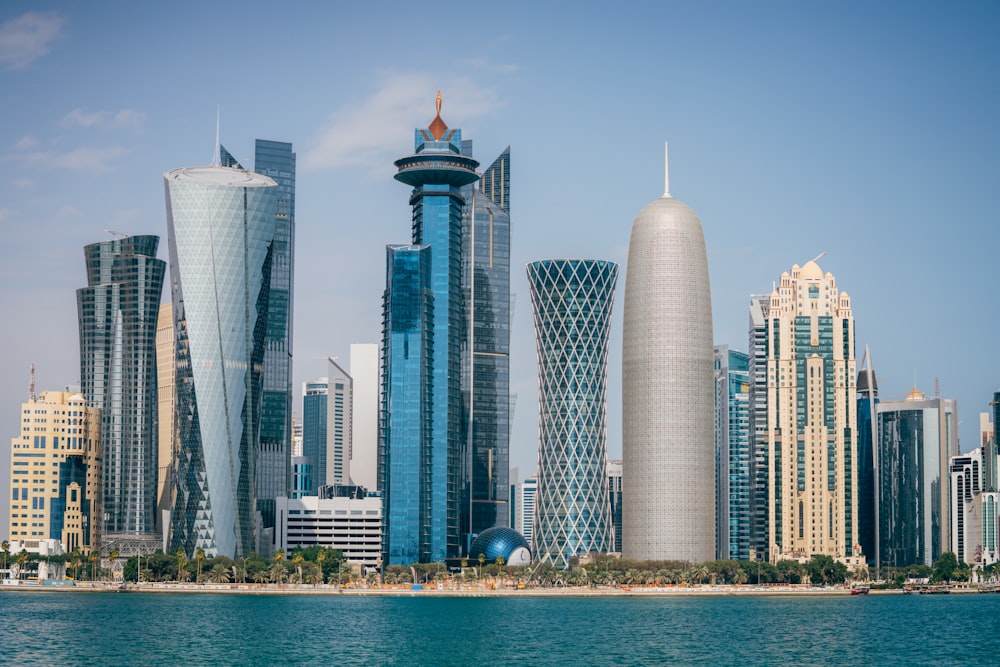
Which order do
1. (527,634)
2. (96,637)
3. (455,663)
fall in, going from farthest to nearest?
(527,634) → (96,637) → (455,663)

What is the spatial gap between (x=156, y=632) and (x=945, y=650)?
9173cm

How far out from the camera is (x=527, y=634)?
189 metres

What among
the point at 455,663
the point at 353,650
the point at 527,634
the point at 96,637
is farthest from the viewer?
the point at 527,634

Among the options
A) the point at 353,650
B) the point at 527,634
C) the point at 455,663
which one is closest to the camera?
the point at 455,663

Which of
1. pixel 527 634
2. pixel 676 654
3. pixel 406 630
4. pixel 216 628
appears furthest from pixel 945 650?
pixel 216 628

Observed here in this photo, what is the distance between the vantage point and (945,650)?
175 metres

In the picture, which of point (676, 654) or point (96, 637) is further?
point (96, 637)

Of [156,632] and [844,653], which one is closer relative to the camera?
[844,653]

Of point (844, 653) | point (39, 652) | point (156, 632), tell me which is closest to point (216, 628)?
point (156, 632)

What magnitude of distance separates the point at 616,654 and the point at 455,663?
1847 centimetres

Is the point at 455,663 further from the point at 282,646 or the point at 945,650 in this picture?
the point at 945,650

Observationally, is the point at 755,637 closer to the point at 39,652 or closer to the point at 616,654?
the point at 616,654

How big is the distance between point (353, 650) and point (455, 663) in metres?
15.7

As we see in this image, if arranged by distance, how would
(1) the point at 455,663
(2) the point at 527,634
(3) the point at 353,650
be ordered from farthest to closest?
(2) the point at 527,634
(3) the point at 353,650
(1) the point at 455,663
